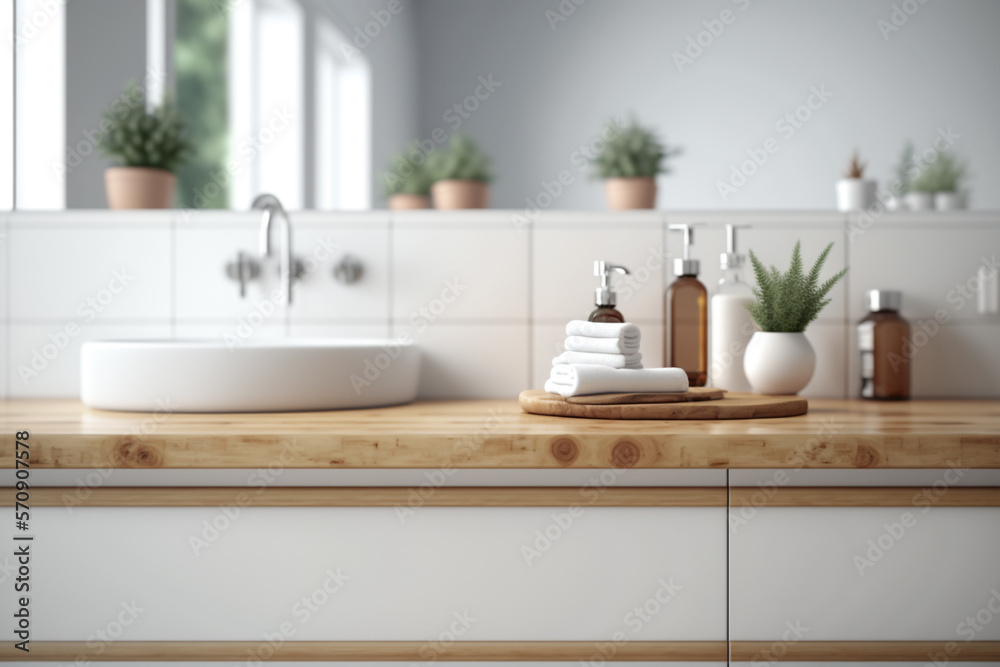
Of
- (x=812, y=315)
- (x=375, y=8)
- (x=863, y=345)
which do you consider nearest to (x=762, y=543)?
(x=812, y=315)

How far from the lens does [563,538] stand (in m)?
0.84

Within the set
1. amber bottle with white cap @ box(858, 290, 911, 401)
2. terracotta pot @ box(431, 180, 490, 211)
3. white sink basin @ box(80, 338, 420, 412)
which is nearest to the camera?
white sink basin @ box(80, 338, 420, 412)

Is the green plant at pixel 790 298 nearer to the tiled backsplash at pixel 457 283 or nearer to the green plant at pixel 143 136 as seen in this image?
the tiled backsplash at pixel 457 283

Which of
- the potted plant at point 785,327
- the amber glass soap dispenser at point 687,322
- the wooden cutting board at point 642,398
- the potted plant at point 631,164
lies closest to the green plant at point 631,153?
the potted plant at point 631,164

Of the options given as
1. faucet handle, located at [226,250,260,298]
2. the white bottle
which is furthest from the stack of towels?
faucet handle, located at [226,250,260,298]

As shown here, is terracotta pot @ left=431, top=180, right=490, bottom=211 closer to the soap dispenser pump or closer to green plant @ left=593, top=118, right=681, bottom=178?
green plant @ left=593, top=118, right=681, bottom=178

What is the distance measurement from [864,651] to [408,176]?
1081mm

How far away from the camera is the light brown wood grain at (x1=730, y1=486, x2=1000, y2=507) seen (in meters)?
0.84

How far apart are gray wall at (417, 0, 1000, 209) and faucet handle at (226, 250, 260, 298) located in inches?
16.8

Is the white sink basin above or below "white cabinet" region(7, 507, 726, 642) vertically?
above

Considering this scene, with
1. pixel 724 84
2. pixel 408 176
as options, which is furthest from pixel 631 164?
pixel 408 176

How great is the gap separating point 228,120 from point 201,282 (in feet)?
1.18

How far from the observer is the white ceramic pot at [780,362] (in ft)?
4.02

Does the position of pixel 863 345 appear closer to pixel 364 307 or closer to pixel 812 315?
pixel 812 315
